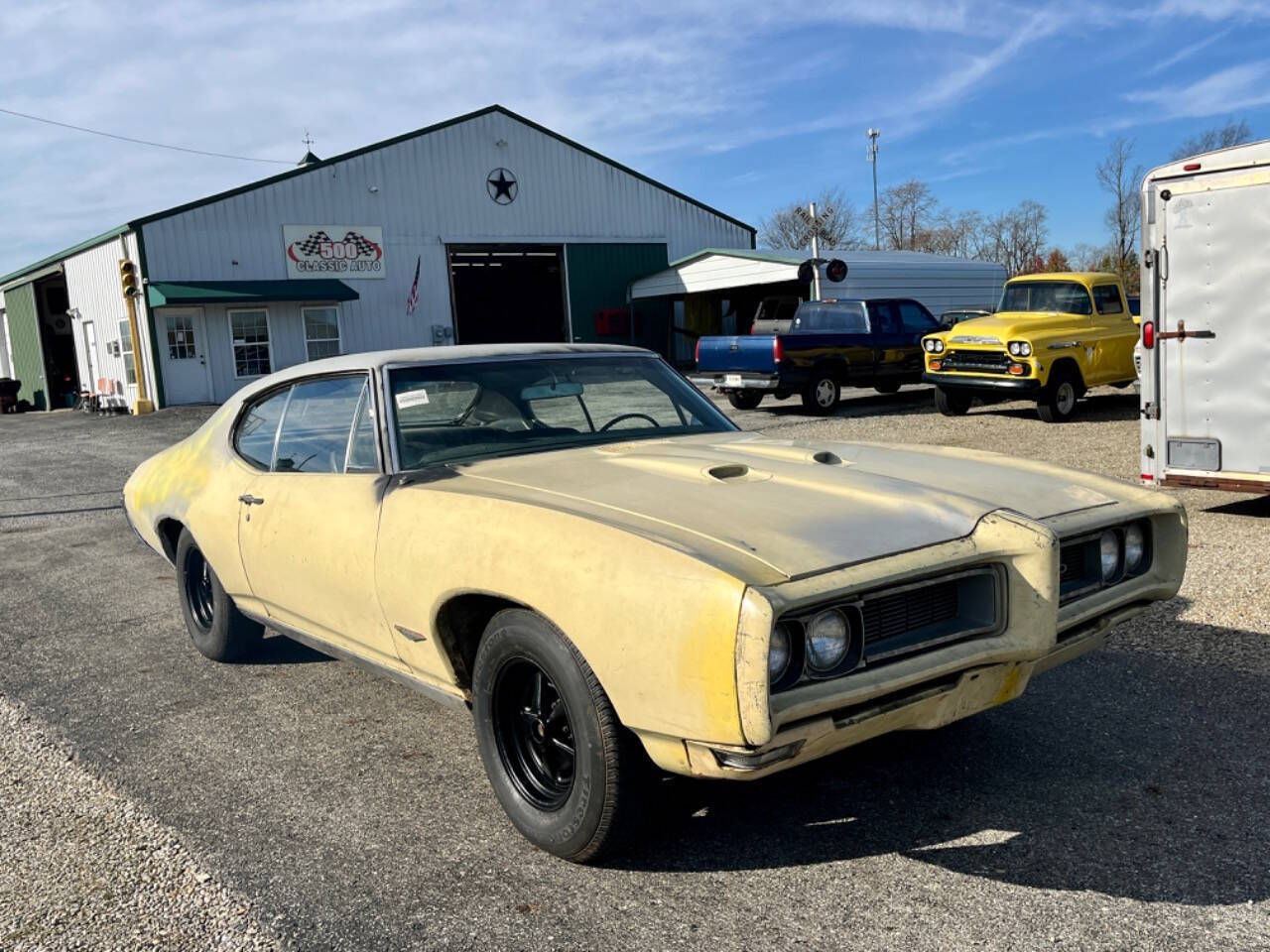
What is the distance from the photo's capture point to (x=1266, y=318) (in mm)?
7160

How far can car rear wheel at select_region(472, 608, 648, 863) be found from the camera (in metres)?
2.73

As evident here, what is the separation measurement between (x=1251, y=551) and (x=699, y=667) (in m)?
5.34

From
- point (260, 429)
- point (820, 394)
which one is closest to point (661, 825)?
point (260, 429)

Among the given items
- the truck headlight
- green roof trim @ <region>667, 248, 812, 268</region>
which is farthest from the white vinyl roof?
the truck headlight

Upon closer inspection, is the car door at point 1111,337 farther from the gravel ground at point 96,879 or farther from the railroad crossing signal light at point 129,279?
the railroad crossing signal light at point 129,279

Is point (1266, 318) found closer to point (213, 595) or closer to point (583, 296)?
point (213, 595)

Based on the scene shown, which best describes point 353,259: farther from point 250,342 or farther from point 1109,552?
point 1109,552

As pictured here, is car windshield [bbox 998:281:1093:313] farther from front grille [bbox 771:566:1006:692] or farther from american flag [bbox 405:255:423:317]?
american flag [bbox 405:255:423:317]

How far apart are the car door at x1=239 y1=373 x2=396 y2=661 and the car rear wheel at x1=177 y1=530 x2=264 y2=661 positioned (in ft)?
2.04

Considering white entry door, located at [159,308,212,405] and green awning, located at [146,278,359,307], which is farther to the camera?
white entry door, located at [159,308,212,405]

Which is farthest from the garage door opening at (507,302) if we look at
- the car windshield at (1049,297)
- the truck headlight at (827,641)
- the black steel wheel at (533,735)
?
the truck headlight at (827,641)

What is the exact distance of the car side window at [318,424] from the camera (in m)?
4.01

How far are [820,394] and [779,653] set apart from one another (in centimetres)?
1431

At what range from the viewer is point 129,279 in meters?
23.8
